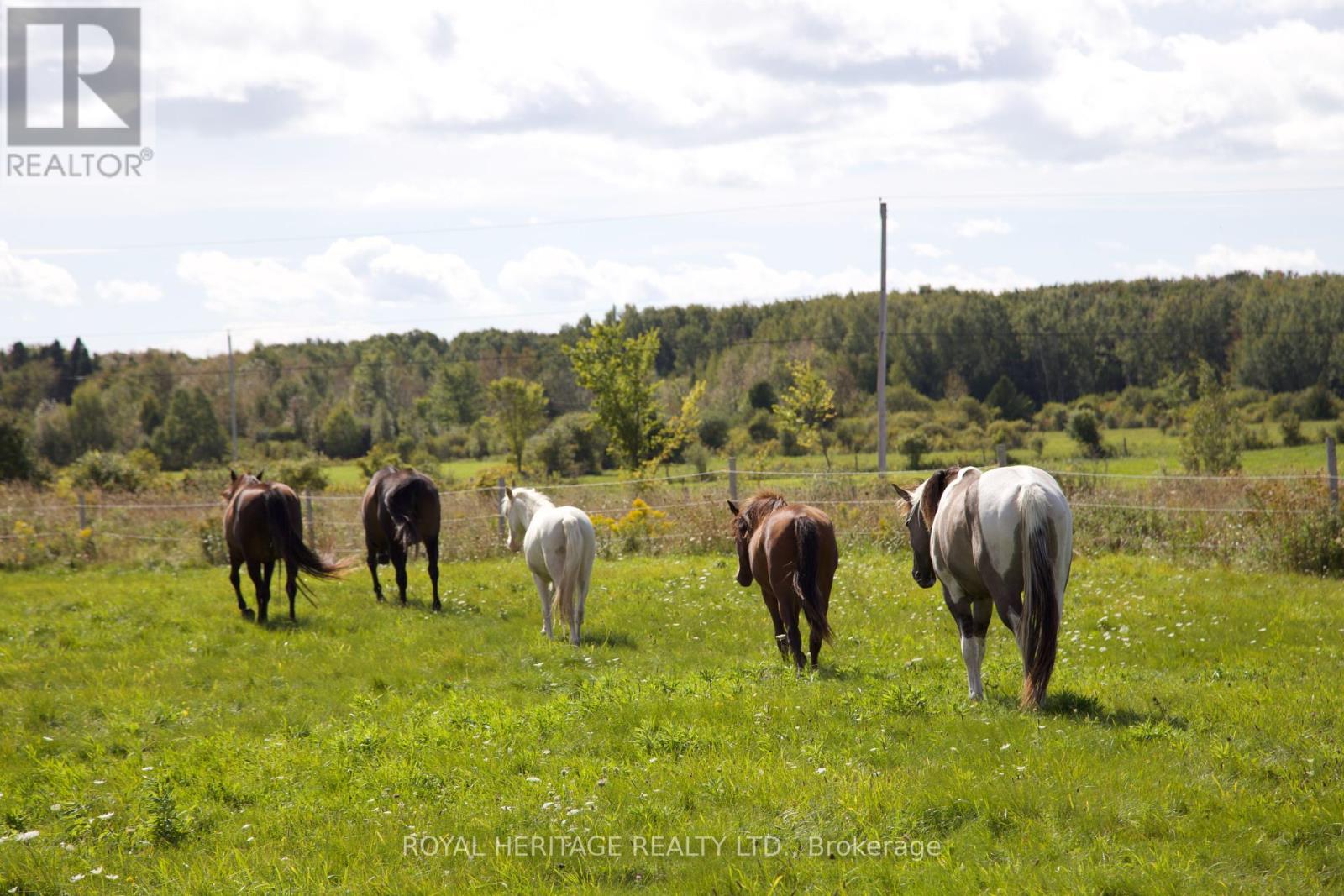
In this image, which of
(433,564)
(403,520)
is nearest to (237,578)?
(403,520)

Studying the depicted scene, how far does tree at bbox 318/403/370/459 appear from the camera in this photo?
7000cm

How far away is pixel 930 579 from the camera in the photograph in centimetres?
889

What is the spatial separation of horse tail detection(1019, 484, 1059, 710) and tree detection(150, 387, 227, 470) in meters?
65.9

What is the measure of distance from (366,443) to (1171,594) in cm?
Answer: 6671

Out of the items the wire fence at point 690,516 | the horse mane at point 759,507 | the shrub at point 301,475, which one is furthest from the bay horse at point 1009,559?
the shrub at point 301,475

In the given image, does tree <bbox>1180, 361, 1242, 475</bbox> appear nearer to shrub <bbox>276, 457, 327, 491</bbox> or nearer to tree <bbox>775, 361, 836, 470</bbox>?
tree <bbox>775, 361, 836, 470</bbox>

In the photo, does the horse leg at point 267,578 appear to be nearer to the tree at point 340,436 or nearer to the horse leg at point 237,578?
the horse leg at point 237,578

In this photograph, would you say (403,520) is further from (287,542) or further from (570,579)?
(570,579)

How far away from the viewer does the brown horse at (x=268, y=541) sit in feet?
42.5

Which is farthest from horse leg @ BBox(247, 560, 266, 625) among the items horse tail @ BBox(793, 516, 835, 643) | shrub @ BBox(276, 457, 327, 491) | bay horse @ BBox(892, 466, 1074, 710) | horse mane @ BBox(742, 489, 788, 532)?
shrub @ BBox(276, 457, 327, 491)

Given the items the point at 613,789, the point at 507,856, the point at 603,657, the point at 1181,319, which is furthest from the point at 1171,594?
the point at 1181,319

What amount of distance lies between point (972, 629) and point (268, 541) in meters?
9.38

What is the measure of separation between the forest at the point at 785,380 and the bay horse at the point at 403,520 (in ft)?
107

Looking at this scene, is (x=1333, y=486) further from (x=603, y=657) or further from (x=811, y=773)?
(x=811, y=773)
